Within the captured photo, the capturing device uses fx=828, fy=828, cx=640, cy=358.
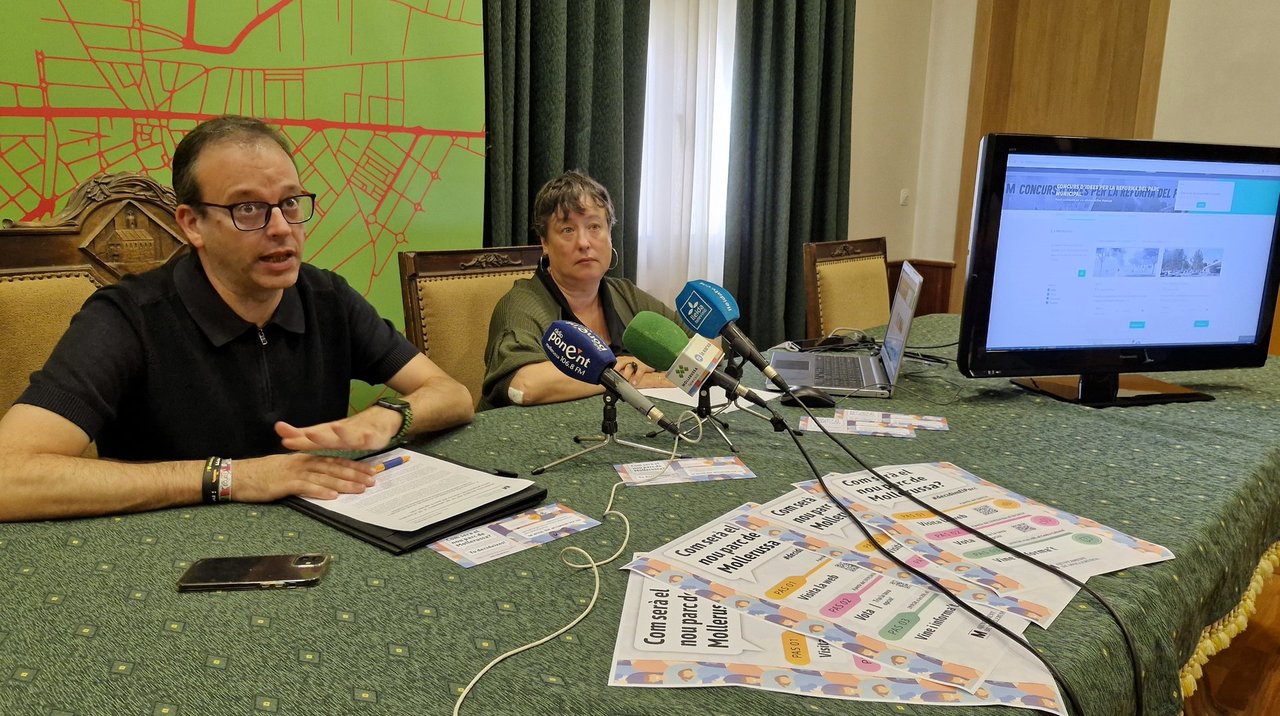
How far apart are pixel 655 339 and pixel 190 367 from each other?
76 cm

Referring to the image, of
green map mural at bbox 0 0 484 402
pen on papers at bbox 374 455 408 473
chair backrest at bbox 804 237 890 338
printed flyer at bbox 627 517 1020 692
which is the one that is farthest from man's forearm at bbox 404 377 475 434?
chair backrest at bbox 804 237 890 338

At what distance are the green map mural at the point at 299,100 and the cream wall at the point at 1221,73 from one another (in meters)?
3.38

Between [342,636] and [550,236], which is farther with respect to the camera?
[550,236]

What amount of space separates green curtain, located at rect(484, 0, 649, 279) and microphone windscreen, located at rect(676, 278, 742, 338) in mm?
1488

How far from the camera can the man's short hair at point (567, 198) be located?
81.9 inches

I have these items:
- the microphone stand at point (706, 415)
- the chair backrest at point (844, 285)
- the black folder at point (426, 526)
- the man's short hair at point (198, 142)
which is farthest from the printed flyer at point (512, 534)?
the chair backrest at point (844, 285)

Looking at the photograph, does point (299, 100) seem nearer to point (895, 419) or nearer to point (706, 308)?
point (706, 308)

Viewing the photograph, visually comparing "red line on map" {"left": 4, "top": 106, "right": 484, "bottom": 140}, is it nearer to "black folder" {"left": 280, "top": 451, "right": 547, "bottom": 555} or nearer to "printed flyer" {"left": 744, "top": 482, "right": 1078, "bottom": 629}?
"black folder" {"left": 280, "top": 451, "right": 547, "bottom": 555}

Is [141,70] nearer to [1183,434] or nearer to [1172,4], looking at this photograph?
[1183,434]

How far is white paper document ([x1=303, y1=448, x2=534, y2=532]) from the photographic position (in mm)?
1019

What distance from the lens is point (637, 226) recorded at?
3348mm

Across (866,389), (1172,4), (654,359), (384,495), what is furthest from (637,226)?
(1172,4)

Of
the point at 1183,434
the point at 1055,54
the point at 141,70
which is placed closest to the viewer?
the point at 1183,434

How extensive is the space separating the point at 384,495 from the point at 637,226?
2.39m
